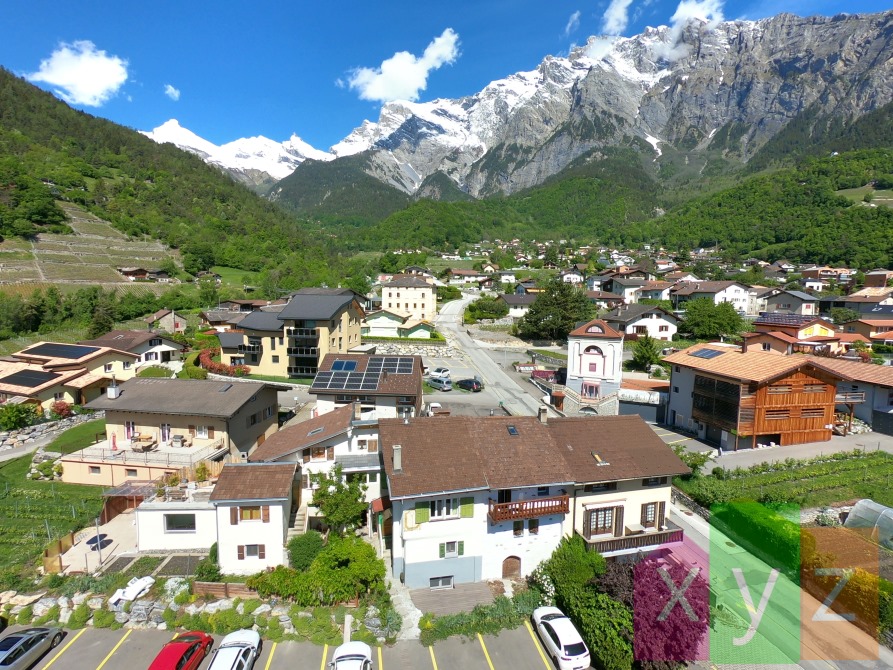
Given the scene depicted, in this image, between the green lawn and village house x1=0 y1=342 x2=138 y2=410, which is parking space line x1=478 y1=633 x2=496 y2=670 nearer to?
the green lawn

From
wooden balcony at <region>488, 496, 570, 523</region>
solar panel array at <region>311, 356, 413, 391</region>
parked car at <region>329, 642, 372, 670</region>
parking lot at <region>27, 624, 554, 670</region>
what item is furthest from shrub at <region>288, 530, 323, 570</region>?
solar panel array at <region>311, 356, 413, 391</region>

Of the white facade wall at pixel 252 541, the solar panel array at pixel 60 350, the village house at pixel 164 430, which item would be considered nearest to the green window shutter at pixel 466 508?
the white facade wall at pixel 252 541

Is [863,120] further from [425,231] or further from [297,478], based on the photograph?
[297,478]

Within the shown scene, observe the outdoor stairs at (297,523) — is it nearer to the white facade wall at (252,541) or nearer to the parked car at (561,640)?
the white facade wall at (252,541)

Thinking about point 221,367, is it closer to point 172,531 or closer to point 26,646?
point 172,531

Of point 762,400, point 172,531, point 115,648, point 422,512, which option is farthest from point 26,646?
point 762,400

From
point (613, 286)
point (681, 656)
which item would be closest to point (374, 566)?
point (681, 656)
